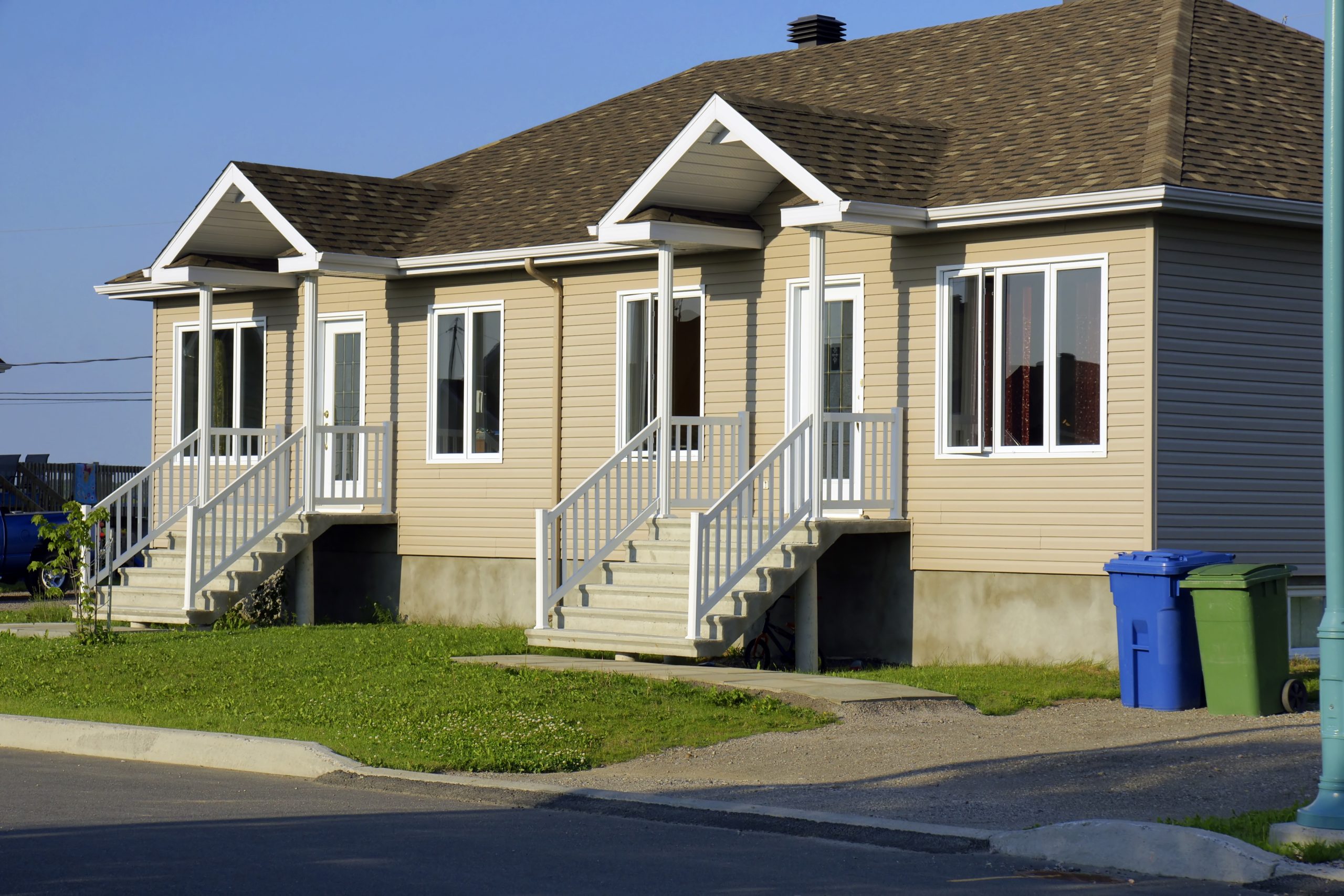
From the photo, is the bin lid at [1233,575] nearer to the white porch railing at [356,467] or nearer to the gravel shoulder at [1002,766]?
the gravel shoulder at [1002,766]

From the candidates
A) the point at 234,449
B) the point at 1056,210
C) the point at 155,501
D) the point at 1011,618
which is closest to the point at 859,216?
the point at 1056,210

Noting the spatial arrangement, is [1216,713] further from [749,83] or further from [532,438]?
[749,83]

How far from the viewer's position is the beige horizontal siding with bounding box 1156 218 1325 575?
1481 centimetres

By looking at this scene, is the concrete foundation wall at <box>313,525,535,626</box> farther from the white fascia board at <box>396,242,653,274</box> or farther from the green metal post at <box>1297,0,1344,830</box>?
the green metal post at <box>1297,0,1344,830</box>

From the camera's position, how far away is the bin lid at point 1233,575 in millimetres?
12609

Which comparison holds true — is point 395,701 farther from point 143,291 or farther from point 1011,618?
point 143,291

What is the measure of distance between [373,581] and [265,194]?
15.3 feet

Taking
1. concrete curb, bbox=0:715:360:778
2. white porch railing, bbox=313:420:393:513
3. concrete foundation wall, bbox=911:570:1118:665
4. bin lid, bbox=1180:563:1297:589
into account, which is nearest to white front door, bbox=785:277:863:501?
concrete foundation wall, bbox=911:570:1118:665

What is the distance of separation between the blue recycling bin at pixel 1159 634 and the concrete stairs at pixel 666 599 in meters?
3.13

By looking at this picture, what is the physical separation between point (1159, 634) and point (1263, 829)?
4.79 m

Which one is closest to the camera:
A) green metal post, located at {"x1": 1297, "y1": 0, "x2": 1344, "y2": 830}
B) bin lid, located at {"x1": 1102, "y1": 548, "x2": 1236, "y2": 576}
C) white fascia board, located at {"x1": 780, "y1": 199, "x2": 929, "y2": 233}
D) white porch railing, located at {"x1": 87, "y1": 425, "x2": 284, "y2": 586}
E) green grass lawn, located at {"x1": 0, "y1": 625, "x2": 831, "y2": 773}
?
green metal post, located at {"x1": 1297, "y1": 0, "x2": 1344, "y2": 830}

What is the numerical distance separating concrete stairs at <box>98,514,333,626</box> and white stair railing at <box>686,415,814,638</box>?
5.58 m

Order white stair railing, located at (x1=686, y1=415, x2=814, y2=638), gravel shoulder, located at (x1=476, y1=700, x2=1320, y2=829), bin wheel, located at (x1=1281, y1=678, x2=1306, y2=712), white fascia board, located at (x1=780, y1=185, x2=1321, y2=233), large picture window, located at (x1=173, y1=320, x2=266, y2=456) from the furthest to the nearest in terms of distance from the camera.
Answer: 1. large picture window, located at (x1=173, y1=320, x2=266, y2=456)
2. white stair railing, located at (x1=686, y1=415, x2=814, y2=638)
3. white fascia board, located at (x1=780, y1=185, x2=1321, y2=233)
4. bin wheel, located at (x1=1281, y1=678, x2=1306, y2=712)
5. gravel shoulder, located at (x1=476, y1=700, x2=1320, y2=829)

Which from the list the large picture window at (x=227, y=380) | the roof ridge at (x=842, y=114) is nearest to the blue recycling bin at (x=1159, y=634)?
the roof ridge at (x=842, y=114)
